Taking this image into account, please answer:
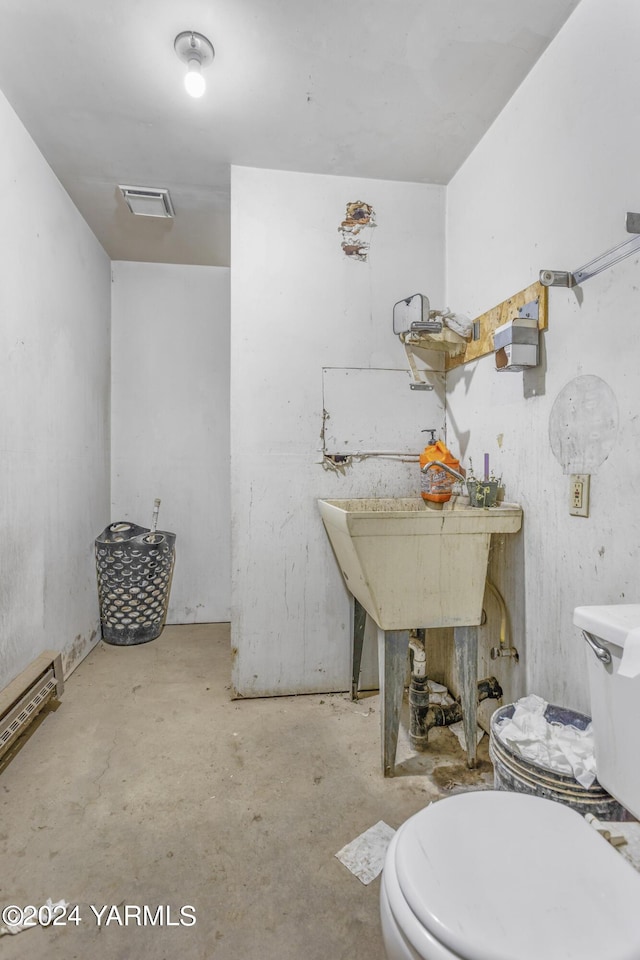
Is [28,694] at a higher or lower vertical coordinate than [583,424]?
lower

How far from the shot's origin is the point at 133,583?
2711 millimetres

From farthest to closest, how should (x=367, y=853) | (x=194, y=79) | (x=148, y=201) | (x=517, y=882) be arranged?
(x=148, y=201) < (x=194, y=79) < (x=367, y=853) < (x=517, y=882)

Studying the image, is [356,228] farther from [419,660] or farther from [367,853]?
[367,853]

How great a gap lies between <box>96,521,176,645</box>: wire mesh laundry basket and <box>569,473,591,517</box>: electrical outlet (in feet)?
7.28

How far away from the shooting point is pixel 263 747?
178 cm

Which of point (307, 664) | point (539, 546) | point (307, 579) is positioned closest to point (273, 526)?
point (307, 579)

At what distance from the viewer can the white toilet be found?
0.62m

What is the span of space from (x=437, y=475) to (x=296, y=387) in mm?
774

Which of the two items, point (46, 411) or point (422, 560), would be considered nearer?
point (422, 560)

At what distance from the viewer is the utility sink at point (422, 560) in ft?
4.96

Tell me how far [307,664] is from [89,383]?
1978 mm

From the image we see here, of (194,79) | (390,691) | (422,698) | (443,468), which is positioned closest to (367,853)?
(390,691)

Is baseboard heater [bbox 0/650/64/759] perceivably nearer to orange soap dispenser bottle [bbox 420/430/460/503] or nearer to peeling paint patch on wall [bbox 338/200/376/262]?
orange soap dispenser bottle [bbox 420/430/460/503]

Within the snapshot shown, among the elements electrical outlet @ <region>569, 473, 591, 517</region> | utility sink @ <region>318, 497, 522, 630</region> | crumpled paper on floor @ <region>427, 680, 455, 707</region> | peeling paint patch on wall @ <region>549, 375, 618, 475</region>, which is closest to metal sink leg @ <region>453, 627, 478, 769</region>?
utility sink @ <region>318, 497, 522, 630</region>
